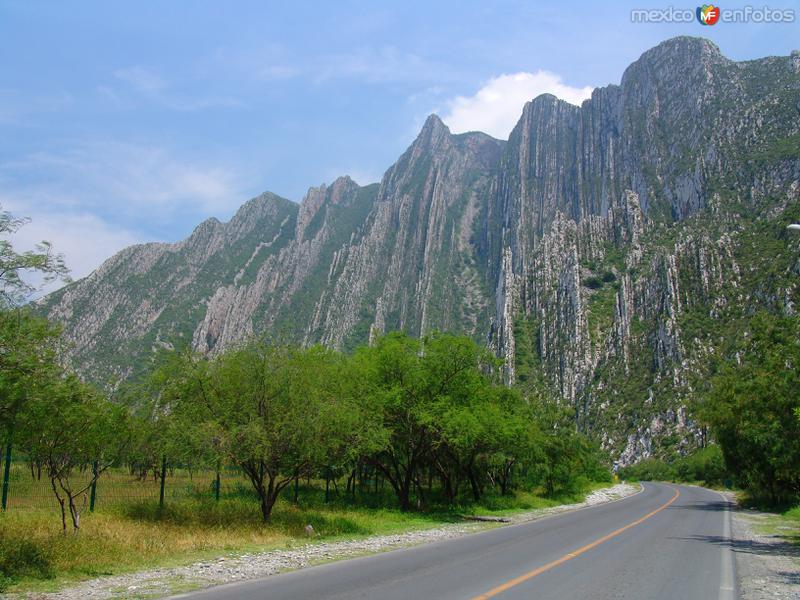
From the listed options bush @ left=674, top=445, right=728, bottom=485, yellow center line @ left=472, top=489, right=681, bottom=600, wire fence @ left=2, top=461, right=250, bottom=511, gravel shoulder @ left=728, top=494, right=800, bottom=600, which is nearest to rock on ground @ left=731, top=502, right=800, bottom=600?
gravel shoulder @ left=728, top=494, right=800, bottom=600

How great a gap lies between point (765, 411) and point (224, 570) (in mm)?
29712

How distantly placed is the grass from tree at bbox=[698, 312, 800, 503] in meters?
15.8

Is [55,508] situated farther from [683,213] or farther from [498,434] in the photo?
[683,213]

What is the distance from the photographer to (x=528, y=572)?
1237cm

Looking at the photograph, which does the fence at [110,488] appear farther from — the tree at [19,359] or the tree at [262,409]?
the tree at [19,359]

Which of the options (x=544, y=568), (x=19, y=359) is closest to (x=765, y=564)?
(x=544, y=568)

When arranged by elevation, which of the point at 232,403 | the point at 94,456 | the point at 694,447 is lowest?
the point at 694,447

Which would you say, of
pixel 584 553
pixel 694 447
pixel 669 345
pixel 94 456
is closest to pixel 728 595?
pixel 584 553

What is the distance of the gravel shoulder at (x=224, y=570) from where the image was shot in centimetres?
1034

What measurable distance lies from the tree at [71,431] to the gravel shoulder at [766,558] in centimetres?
1331

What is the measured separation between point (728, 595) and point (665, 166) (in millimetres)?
173263

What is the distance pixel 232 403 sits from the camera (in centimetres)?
2014

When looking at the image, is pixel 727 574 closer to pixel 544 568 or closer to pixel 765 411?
pixel 544 568

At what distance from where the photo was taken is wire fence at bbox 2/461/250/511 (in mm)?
18406
